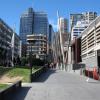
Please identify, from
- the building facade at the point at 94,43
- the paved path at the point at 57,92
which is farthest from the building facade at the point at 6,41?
the paved path at the point at 57,92

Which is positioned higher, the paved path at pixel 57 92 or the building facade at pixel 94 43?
the building facade at pixel 94 43

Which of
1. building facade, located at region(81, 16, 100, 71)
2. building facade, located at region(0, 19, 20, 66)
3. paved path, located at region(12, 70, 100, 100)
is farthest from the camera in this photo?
building facade, located at region(0, 19, 20, 66)

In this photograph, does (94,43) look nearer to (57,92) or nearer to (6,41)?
(57,92)

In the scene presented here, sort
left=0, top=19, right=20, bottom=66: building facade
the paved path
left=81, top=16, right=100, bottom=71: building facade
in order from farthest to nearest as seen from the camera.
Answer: left=0, top=19, right=20, bottom=66: building facade, left=81, top=16, right=100, bottom=71: building facade, the paved path

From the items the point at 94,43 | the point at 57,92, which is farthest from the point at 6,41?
the point at 57,92

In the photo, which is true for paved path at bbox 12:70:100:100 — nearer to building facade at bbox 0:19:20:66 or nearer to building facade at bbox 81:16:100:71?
building facade at bbox 81:16:100:71

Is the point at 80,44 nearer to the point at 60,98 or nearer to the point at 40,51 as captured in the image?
the point at 40,51

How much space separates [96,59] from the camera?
79.2m

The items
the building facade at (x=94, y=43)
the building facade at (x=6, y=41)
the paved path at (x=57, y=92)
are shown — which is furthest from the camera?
the building facade at (x=6, y=41)

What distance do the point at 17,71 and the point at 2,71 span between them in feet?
15.5

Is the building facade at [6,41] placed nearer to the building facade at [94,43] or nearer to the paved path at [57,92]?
the building facade at [94,43]

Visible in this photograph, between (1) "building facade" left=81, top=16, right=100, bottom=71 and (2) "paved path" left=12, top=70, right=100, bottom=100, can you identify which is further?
(1) "building facade" left=81, top=16, right=100, bottom=71

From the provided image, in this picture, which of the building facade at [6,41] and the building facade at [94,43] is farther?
the building facade at [6,41]

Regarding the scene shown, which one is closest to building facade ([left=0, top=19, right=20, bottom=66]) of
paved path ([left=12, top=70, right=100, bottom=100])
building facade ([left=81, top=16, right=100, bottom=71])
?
building facade ([left=81, top=16, right=100, bottom=71])
